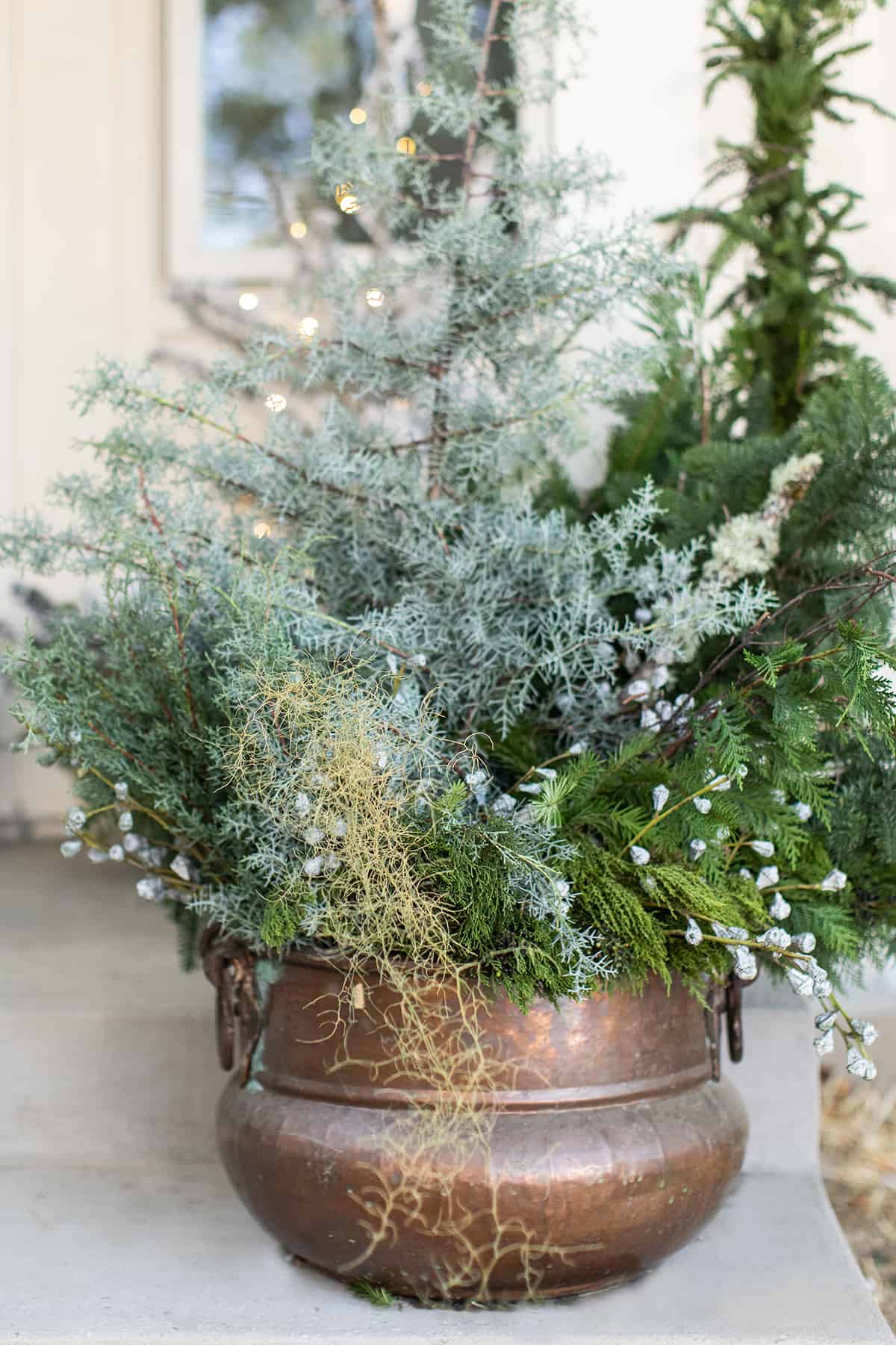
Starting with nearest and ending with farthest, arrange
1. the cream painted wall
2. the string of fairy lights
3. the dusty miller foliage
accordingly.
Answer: the dusty miller foliage
the string of fairy lights
the cream painted wall

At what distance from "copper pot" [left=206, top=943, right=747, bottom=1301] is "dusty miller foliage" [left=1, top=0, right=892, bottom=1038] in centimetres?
5

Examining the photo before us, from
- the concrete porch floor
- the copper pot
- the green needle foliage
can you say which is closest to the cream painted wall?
the concrete porch floor

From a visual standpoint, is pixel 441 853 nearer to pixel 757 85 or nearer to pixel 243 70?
pixel 757 85

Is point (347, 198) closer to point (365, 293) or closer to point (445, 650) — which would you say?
point (365, 293)

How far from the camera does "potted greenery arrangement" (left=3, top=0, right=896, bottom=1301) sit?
0.72 m

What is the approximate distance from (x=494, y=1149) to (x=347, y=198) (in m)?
0.66

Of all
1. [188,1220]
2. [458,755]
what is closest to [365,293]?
[458,755]

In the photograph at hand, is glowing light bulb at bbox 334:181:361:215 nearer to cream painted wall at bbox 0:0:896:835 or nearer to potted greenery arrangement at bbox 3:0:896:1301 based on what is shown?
potted greenery arrangement at bbox 3:0:896:1301

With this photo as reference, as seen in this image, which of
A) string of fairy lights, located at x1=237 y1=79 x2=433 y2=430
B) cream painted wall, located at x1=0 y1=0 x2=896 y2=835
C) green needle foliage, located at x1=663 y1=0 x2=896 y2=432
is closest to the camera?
string of fairy lights, located at x1=237 y1=79 x2=433 y2=430

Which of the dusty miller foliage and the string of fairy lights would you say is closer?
the dusty miller foliage

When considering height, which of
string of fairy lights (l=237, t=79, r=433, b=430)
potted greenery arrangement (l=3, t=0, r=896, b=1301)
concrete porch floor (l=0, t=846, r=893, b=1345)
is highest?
string of fairy lights (l=237, t=79, r=433, b=430)

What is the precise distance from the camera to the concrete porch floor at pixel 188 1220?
788 millimetres

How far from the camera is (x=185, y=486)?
0.94 m

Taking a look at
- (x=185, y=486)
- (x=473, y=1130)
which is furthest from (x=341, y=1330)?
(x=185, y=486)
